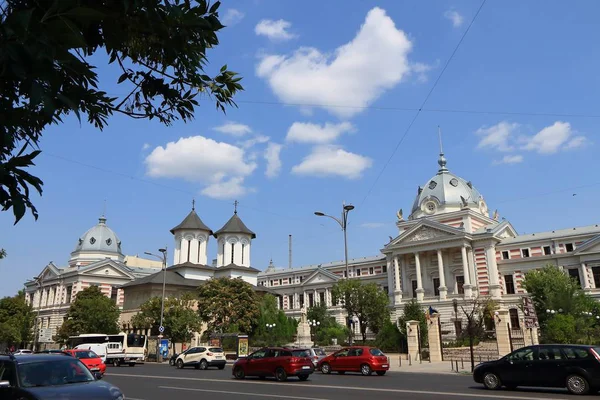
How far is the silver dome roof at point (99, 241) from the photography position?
83625mm

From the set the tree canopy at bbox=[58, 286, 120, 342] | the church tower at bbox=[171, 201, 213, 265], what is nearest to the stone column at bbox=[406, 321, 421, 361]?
the tree canopy at bbox=[58, 286, 120, 342]

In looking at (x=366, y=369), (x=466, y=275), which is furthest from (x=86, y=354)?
(x=466, y=275)

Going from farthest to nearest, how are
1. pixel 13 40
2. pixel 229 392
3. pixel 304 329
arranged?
pixel 304 329 → pixel 229 392 → pixel 13 40

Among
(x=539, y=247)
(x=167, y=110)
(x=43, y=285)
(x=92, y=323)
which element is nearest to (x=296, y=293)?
(x=92, y=323)

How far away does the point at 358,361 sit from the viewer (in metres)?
24.1

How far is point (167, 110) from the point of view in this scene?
20.3ft

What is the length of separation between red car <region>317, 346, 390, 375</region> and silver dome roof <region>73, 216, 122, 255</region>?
2697 inches

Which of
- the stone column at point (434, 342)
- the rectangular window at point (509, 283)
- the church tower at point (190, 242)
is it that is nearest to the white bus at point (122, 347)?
the stone column at point (434, 342)

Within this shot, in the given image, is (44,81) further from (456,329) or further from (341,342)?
(456,329)

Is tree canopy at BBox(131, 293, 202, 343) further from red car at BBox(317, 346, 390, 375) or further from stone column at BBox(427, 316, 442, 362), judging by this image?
red car at BBox(317, 346, 390, 375)

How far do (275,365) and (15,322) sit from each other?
64.5 metres

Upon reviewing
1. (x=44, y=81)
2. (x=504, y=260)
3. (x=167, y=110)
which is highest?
(x=504, y=260)

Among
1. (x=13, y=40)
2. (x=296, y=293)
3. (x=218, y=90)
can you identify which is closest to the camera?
(x=13, y=40)

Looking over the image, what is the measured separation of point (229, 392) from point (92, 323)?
49937 millimetres
